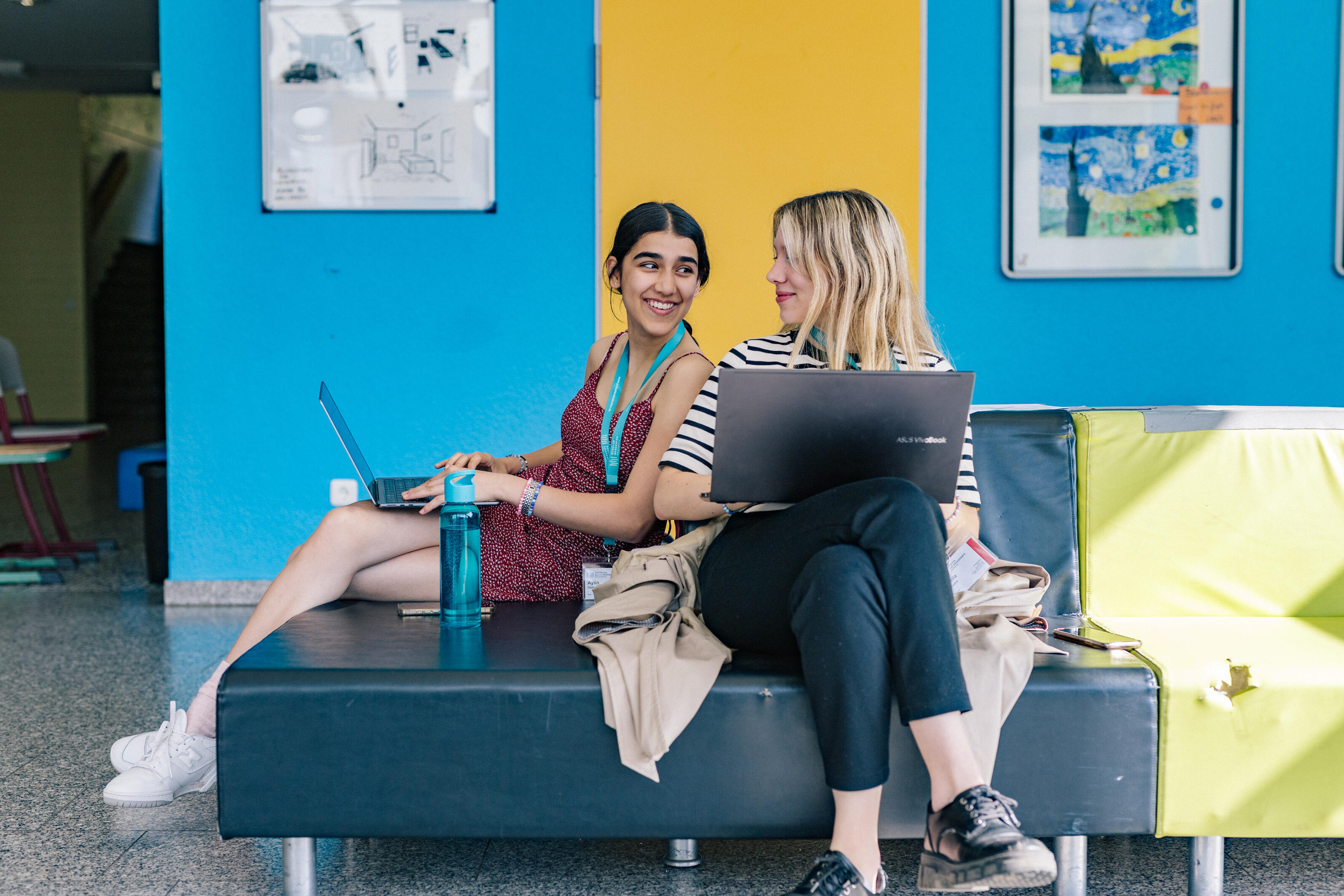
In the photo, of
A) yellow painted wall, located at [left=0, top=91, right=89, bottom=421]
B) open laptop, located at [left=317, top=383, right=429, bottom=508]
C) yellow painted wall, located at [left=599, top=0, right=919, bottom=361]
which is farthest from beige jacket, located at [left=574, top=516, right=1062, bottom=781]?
yellow painted wall, located at [left=0, top=91, right=89, bottom=421]

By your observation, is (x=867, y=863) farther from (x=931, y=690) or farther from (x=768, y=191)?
(x=768, y=191)

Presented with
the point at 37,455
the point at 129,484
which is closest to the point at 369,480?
the point at 37,455

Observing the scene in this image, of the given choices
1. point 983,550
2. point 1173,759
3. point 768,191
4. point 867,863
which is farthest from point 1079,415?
point 768,191

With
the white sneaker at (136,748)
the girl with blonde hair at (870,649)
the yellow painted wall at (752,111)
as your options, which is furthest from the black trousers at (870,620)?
the yellow painted wall at (752,111)

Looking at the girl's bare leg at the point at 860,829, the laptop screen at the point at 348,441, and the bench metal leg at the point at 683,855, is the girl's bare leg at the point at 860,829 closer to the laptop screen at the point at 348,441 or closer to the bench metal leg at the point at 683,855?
the bench metal leg at the point at 683,855

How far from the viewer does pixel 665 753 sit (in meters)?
1.50

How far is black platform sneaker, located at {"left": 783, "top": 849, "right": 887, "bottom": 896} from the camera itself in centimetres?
139

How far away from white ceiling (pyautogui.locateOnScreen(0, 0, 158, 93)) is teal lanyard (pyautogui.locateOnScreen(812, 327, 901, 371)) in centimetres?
493

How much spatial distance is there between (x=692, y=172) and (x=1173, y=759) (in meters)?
2.64

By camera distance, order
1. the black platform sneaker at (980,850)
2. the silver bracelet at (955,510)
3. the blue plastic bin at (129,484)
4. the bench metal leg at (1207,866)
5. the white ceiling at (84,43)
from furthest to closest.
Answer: the blue plastic bin at (129,484) → the white ceiling at (84,43) → the silver bracelet at (955,510) → the bench metal leg at (1207,866) → the black platform sneaker at (980,850)

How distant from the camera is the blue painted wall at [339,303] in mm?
3701

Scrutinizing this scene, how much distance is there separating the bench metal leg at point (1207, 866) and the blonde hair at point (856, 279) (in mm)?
864

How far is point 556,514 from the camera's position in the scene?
1.99 metres

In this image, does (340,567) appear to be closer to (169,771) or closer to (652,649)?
(169,771)
